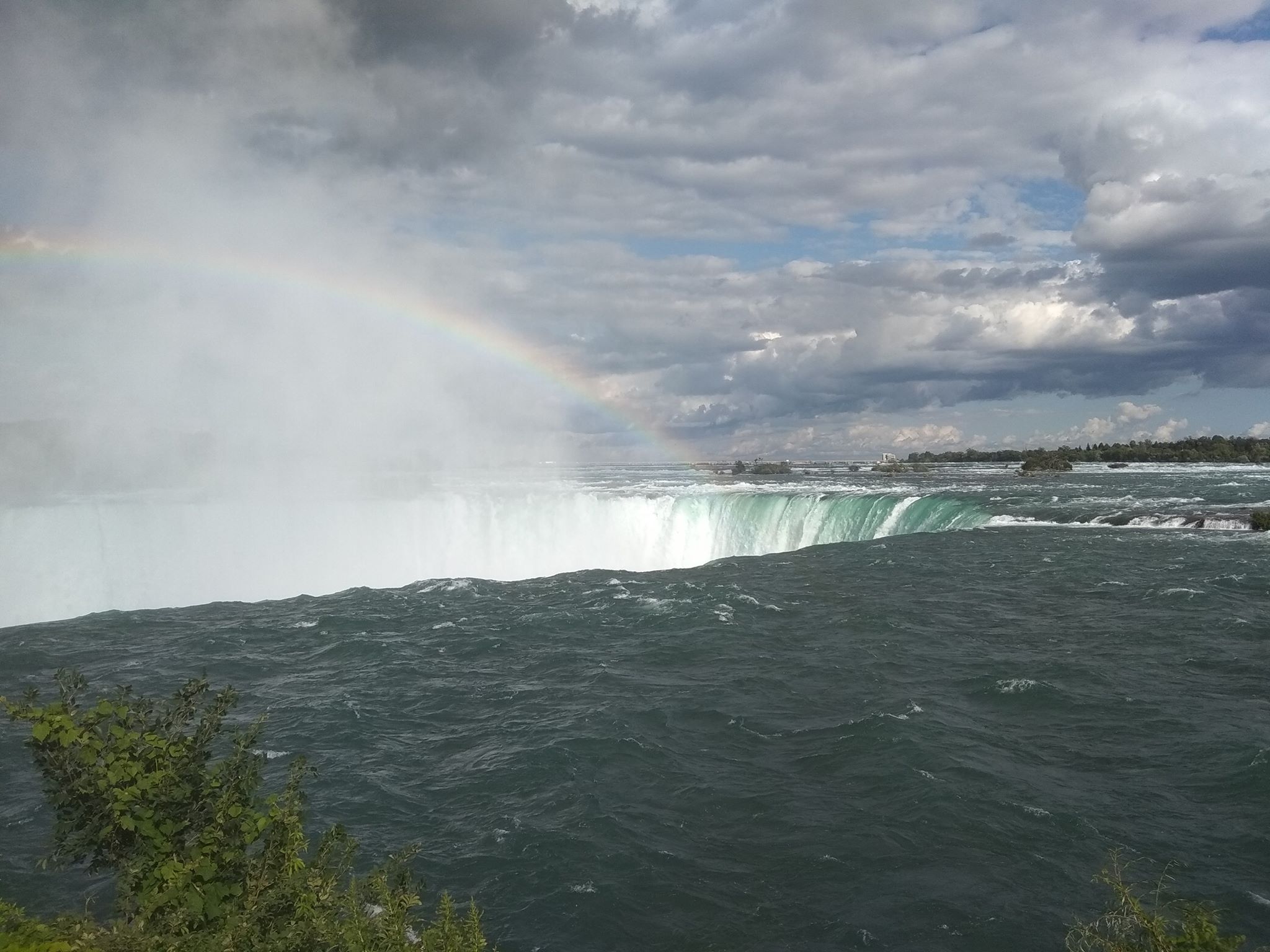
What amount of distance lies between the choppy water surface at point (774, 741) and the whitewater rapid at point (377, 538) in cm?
1188

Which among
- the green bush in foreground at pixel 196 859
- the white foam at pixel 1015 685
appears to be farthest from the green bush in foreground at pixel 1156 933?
the white foam at pixel 1015 685

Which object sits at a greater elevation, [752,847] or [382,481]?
[382,481]

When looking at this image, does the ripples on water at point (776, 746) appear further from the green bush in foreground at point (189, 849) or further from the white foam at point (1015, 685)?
the green bush in foreground at point (189, 849)

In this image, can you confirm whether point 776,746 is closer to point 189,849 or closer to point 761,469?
point 189,849

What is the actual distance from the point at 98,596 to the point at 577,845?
35.6 metres

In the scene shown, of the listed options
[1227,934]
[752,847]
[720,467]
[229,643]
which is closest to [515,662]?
[229,643]

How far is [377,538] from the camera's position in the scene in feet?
133

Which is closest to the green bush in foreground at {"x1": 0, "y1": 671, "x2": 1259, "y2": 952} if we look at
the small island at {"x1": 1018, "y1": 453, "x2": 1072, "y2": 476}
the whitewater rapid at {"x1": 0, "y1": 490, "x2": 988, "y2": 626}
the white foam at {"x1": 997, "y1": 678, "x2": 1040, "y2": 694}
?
the white foam at {"x1": 997, "y1": 678, "x2": 1040, "y2": 694}

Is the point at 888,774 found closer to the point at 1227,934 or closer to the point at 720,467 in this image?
the point at 1227,934

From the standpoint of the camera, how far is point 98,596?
122 feet

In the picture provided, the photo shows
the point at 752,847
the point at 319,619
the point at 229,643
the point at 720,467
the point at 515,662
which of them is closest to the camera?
the point at 752,847

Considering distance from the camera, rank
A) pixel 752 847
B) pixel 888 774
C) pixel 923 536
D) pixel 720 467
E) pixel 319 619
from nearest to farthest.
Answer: pixel 752 847, pixel 888 774, pixel 319 619, pixel 923 536, pixel 720 467

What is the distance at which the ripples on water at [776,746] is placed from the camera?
8.60 m

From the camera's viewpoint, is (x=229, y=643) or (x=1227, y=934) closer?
(x=1227, y=934)
